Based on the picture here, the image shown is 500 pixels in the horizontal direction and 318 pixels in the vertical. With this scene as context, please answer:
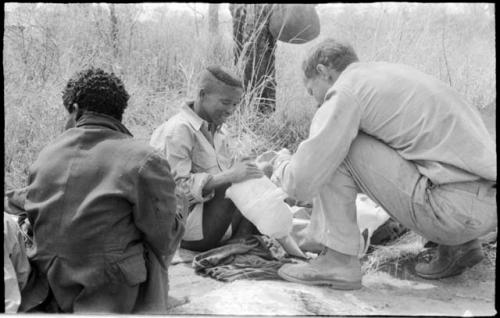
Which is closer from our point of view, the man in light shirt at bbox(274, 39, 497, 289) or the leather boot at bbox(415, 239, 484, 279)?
the man in light shirt at bbox(274, 39, 497, 289)

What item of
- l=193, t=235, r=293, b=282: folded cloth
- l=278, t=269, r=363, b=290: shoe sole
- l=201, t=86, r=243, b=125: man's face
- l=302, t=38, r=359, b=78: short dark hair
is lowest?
l=193, t=235, r=293, b=282: folded cloth

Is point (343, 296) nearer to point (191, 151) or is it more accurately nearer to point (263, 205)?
point (263, 205)

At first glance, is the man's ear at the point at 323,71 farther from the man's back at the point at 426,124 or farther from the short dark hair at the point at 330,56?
the man's back at the point at 426,124

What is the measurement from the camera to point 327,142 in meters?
3.12

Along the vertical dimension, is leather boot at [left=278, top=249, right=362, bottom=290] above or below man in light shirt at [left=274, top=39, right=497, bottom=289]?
below

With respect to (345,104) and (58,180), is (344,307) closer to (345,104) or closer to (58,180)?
(345,104)

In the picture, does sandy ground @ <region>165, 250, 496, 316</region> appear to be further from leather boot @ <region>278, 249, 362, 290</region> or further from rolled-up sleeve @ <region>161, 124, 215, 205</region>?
rolled-up sleeve @ <region>161, 124, 215, 205</region>

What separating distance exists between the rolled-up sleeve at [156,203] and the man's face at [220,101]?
1.12 meters

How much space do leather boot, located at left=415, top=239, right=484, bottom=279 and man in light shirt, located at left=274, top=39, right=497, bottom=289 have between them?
22 cm

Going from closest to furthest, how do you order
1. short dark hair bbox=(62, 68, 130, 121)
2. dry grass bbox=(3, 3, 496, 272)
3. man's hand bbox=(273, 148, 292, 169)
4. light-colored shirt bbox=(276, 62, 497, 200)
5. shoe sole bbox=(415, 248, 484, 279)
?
short dark hair bbox=(62, 68, 130, 121), light-colored shirt bbox=(276, 62, 497, 200), shoe sole bbox=(415, 248, 484, 279), man's hand bbox=(273, 148, 292, 169), dry grass bbox=(3, 3, 496, 272)

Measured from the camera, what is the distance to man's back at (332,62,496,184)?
10.2 ft

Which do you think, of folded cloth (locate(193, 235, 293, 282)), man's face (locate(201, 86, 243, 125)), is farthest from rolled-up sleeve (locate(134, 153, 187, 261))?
man's face (locate(201, 86, 243, 125))

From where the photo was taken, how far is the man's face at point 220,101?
3.68 m

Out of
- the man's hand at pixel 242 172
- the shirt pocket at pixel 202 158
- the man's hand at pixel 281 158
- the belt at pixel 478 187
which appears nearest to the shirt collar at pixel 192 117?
the shirt pocket at pixel 202 158
